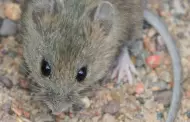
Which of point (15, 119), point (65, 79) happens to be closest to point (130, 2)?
point (65, 79)

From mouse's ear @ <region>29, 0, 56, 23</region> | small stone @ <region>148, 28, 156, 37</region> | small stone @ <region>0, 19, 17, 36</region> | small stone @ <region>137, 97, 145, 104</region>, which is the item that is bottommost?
small stone @ <region>137, 97, 145, 104</region>

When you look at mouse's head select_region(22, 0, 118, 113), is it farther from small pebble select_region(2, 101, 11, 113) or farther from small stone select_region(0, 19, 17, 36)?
small stone select_region(0, 19, 17, 36)

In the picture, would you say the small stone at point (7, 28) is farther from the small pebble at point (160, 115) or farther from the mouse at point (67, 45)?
the small pebble at point (160, 115)

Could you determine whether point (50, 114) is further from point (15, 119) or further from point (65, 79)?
point (65, 79)

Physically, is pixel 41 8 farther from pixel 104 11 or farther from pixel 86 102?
pixel 86 102

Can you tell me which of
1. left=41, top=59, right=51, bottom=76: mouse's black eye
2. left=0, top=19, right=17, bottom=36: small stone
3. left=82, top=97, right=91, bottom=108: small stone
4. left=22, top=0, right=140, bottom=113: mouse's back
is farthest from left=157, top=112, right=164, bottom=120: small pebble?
left=0, top=19, right=17, bottom=36: small stone

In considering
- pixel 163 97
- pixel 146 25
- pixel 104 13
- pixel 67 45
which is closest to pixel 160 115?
pixel 163 97

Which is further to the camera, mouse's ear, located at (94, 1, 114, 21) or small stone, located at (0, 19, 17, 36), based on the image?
small stone, located at (0, 19, 17, 36)
